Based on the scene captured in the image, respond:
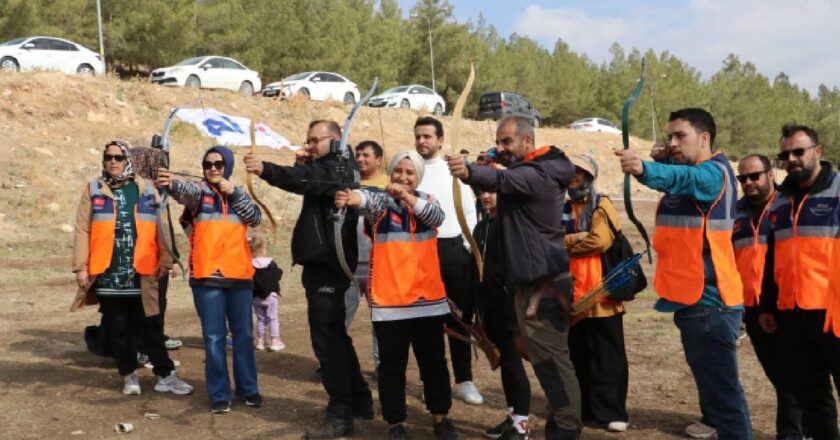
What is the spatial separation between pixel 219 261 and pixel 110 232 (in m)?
1.23

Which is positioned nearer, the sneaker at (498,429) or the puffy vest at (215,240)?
the sneaker at (498,429)

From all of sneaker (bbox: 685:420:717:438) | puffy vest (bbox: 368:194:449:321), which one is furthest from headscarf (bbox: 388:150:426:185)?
sneaker (bbox: 685:420:717:438)

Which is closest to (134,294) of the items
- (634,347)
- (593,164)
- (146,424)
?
(146,424)

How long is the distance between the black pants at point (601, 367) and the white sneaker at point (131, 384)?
357 cm

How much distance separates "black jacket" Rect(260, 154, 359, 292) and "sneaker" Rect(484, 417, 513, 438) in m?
1.43

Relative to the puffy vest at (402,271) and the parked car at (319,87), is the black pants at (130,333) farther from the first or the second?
the parked car at (319,87)

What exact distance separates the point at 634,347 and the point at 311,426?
3970 millimetres

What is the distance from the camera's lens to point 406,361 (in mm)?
6074

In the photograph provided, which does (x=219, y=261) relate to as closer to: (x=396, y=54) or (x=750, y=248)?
(x=750, y=248)

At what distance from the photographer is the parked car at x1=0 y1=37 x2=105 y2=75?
103 ft

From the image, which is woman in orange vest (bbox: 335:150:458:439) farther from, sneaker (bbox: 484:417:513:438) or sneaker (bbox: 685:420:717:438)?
sneaker (bbox: 685:420:717:438)

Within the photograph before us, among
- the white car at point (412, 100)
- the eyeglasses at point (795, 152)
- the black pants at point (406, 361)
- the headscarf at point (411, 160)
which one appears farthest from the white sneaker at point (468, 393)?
the white car at point (412, 100)

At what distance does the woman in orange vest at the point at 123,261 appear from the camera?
24.3ft

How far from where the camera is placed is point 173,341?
31.4ft
